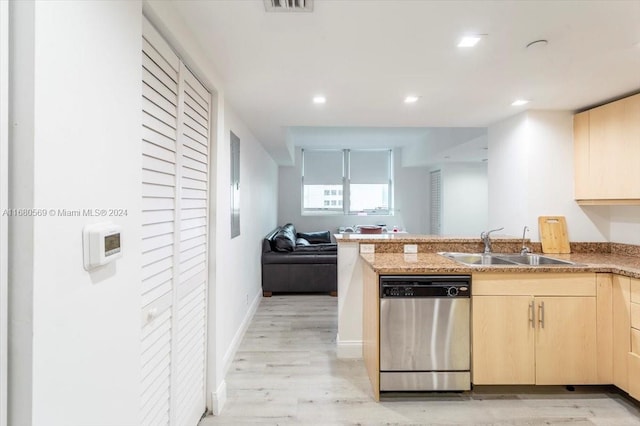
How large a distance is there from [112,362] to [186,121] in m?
1.23

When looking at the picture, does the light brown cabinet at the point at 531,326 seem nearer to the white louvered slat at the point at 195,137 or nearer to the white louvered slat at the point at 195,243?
the white louvered slat at the point at 195,243

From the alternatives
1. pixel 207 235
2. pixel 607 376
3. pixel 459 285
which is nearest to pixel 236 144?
pixel 207 235

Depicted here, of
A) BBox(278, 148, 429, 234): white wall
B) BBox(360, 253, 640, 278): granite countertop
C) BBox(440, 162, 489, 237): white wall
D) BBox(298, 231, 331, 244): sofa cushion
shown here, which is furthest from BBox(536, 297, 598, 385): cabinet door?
BBox(278, 148, 429, 234): white wall

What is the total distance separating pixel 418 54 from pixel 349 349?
2.42 metres

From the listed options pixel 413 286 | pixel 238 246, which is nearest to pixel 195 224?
pixel 238 246

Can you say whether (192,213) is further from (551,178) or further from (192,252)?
(551,178)

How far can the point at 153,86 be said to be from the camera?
1.36 metres

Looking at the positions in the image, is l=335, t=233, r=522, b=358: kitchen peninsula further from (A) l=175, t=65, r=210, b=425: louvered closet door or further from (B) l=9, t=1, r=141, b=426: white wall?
(B) l=9, t=1, r=141, b=426: white wall

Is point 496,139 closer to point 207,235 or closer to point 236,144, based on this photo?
point 236,144

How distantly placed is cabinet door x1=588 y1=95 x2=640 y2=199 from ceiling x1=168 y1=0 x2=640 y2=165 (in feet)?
0.46

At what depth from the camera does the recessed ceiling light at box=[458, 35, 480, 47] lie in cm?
170

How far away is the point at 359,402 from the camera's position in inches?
87.7

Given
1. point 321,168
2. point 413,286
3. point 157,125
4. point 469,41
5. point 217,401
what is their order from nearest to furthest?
point 157,125 < point 469,41 < point 217,401 < point 413,286 < point 321,168

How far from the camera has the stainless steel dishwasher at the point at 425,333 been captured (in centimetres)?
220
